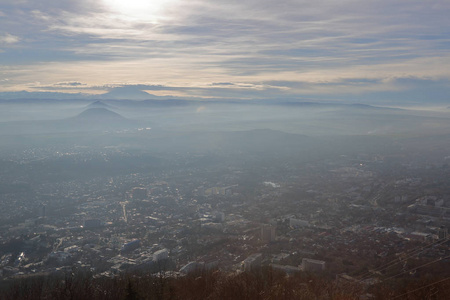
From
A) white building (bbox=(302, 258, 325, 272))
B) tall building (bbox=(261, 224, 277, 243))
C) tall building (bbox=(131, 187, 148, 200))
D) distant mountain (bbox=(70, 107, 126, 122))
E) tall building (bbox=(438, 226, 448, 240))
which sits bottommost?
tall building (bbox=(131, 187, 148, 200))

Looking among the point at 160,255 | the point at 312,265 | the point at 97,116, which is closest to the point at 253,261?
the point at 312,265

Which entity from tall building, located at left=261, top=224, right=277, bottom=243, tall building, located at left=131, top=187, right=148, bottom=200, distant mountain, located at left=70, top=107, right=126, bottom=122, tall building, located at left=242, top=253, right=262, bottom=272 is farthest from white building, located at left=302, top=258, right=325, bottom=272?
distant mountain, located at left=70, top=107, right=126, bottom=122

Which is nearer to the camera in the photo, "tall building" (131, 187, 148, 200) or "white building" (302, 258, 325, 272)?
"white building" (302, 258, 325, 272)

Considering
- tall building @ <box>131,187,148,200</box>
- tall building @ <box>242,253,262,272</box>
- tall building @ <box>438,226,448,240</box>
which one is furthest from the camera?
tall building @ <box>131,187,148,200</box>

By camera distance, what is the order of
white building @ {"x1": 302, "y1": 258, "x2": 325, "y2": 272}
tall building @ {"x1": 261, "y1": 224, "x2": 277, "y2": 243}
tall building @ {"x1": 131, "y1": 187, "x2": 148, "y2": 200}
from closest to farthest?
white building @ {"x1": 302, "y1": 258, "x2": 325, "y2": 272}
tall building @ {"x1": 261, "y1": 224, "x2": 277, "y2": 243}
tall building @ {"x1": 131, "y1": 187, "x2": 148, "y2": 200}

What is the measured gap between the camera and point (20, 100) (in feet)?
300

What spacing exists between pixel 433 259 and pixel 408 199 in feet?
28.4

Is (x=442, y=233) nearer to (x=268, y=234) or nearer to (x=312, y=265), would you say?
(x=312, y=265)

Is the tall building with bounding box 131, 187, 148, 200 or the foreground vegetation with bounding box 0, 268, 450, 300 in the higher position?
the foreground vegetation with bounding box 0, 268, 450, 300

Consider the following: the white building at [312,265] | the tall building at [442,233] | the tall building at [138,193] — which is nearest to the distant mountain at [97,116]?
the tall building at [138,193]

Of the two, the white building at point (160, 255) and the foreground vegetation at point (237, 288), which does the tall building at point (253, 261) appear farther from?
the white building at point (160, 255)

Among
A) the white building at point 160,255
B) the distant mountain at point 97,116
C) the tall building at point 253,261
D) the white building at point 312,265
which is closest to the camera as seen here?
the white building at point 312,265

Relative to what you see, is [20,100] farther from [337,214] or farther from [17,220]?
→ [337,214]

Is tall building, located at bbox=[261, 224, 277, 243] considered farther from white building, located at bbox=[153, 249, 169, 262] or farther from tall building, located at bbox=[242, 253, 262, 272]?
white building, located at bbox=[153, 249, 169, 262]
